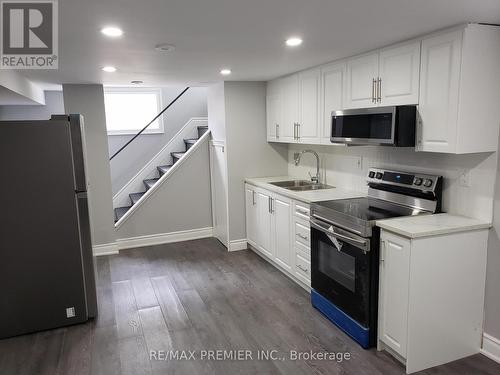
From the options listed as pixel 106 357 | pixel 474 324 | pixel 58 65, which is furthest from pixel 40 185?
pixel 474 324

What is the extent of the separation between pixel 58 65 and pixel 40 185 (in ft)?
3.61

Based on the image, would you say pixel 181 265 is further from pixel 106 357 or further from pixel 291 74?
pixel 291 74

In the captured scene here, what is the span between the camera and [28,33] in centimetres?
233

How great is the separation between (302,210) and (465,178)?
1433 mm

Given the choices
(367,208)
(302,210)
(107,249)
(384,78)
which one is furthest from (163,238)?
(384,78)

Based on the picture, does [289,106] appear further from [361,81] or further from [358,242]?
[358,242]

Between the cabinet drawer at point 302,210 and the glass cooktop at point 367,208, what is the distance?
28cm

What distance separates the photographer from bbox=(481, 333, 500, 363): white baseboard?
2.64 metres

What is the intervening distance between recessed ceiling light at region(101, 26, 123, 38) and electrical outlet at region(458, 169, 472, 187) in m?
2.52

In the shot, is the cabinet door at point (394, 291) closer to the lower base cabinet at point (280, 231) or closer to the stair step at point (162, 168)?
the lower base cabinet at point (280, 231)

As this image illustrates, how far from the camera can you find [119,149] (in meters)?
6.89

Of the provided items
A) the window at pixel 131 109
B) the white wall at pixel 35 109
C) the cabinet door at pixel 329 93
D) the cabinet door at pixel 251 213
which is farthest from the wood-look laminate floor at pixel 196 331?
the window at pixel 131 109

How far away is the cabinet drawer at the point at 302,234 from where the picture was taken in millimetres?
3640

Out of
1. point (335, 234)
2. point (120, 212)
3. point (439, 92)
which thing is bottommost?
point (120, 212)
